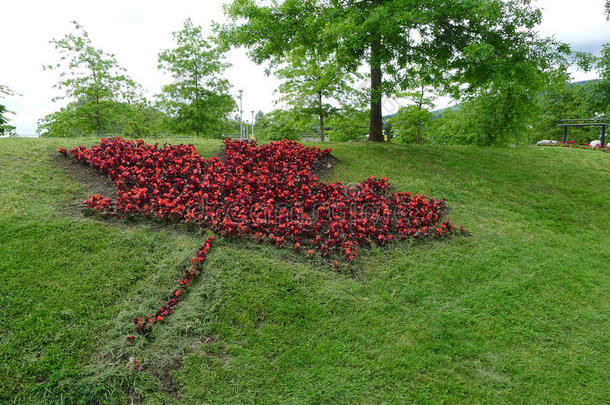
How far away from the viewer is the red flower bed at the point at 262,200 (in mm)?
4438

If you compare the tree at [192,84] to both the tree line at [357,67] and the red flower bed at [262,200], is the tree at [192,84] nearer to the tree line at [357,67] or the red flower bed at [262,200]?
the tree line at [357,67]

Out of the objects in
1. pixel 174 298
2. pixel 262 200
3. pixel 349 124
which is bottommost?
pixel 174 298

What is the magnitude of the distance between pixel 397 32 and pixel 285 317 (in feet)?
20.2

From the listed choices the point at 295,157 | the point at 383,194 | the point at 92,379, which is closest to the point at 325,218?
the point at 383,194

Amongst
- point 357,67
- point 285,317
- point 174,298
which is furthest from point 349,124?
point 174,298

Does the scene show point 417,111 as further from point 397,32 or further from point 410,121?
point 397,32

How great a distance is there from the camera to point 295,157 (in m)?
6.84

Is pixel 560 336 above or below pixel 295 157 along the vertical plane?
below

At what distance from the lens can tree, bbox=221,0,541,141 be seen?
675cm

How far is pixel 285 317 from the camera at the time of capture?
3262mm

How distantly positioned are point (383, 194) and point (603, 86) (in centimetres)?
2504

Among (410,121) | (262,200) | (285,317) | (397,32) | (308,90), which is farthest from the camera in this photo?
(410,121)

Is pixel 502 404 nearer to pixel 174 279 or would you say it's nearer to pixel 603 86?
pixel 174 279

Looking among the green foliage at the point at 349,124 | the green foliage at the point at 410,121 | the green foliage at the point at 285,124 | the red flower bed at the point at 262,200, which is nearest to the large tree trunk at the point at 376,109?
the red flower bed at the point at 262,200
